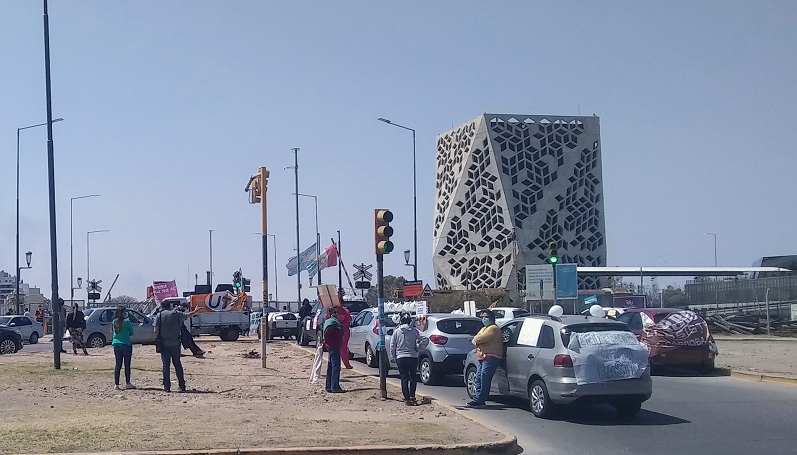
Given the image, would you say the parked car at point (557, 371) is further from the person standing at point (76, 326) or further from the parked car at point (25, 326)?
the parked car at point (25, 326)

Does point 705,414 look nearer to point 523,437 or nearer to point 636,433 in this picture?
point 636,433

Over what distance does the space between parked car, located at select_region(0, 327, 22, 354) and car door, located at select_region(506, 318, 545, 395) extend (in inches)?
900

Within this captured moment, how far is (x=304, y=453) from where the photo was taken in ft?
33.5

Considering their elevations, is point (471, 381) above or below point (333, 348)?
below

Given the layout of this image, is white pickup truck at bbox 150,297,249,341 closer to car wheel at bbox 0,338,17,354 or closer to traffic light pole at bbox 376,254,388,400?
car wheel at bbox 0,338,17,354

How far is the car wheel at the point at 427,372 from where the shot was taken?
19.3 m

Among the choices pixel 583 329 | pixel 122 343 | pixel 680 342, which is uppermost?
pixel 583 329

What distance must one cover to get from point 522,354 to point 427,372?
4812mm

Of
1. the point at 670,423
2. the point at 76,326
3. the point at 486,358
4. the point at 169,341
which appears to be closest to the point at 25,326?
the point at 76,326

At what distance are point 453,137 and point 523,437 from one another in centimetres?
9442

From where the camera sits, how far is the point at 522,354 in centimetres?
1496

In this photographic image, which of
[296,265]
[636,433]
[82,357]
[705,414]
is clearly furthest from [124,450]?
[296,265]

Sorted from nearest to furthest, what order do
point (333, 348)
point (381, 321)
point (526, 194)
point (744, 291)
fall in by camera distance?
1. point (381, 321)
2. point (333, 348)
3. point (744, 291)
4. point (526, 194)

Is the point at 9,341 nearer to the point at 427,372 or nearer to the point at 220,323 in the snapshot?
the point at 220,323
